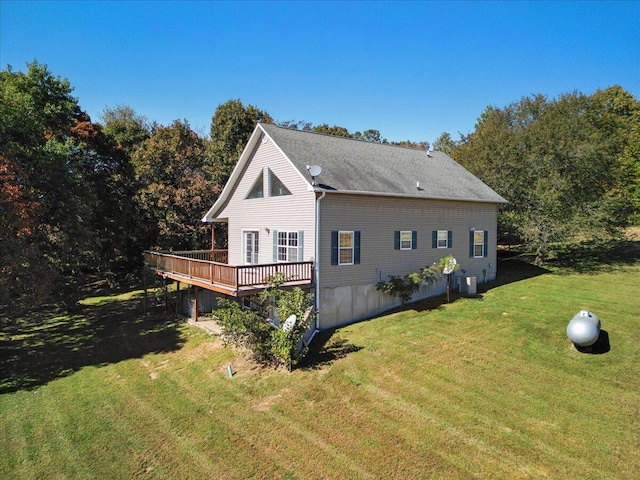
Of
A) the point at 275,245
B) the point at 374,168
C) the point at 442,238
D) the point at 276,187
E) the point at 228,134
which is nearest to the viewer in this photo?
the point at 276,187

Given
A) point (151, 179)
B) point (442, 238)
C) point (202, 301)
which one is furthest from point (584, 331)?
point (151, 179)

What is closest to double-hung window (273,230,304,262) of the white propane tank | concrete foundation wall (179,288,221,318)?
concrete foundation wall (179,288,221,318)

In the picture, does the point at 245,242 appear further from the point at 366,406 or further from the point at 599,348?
the point at 599,348

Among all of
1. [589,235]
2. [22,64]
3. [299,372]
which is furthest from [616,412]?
[22,64]

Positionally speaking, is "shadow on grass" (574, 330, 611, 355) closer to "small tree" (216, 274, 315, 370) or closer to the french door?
"small tree" (216, 274, 315, 370)

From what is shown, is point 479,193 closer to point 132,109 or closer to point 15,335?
point 15,335

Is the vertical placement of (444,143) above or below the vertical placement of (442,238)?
above
